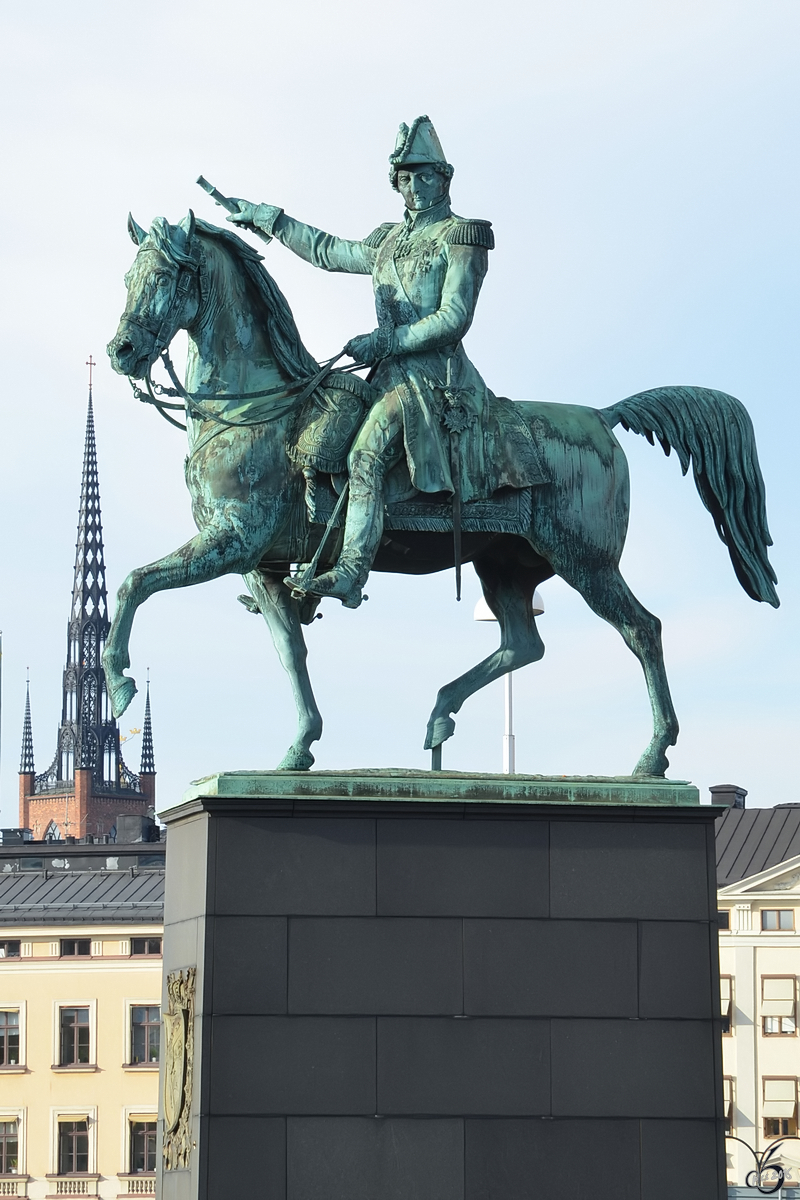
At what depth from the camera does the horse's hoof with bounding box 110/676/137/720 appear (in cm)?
1360

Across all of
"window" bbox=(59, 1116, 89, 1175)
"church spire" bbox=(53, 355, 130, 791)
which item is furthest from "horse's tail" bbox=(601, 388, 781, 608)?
"church spire" bbox=(53, 355, 130, 791)

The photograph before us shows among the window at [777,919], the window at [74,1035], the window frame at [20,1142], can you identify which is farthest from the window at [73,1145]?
the window at [777,919]

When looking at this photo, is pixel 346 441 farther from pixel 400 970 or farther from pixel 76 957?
pixel 76 957

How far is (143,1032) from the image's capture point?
242 ft

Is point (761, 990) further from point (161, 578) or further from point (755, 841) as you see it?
point (161, 578)

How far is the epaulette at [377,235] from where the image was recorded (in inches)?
590

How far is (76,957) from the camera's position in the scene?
74.2 m

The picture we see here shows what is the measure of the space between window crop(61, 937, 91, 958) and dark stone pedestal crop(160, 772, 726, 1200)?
6177cm

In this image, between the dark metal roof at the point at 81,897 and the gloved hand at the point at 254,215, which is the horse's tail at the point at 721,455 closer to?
the gloved hand at the point at 254,215

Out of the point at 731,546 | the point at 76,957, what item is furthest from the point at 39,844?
the point at 731,546

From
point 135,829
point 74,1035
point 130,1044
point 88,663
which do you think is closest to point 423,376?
point 130,1044

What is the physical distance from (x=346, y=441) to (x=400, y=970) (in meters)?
3.36

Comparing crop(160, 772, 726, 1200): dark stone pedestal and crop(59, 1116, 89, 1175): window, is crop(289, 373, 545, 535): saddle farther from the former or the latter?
crop(59, 1116, 89, 1175): window

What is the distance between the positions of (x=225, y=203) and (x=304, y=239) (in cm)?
61
